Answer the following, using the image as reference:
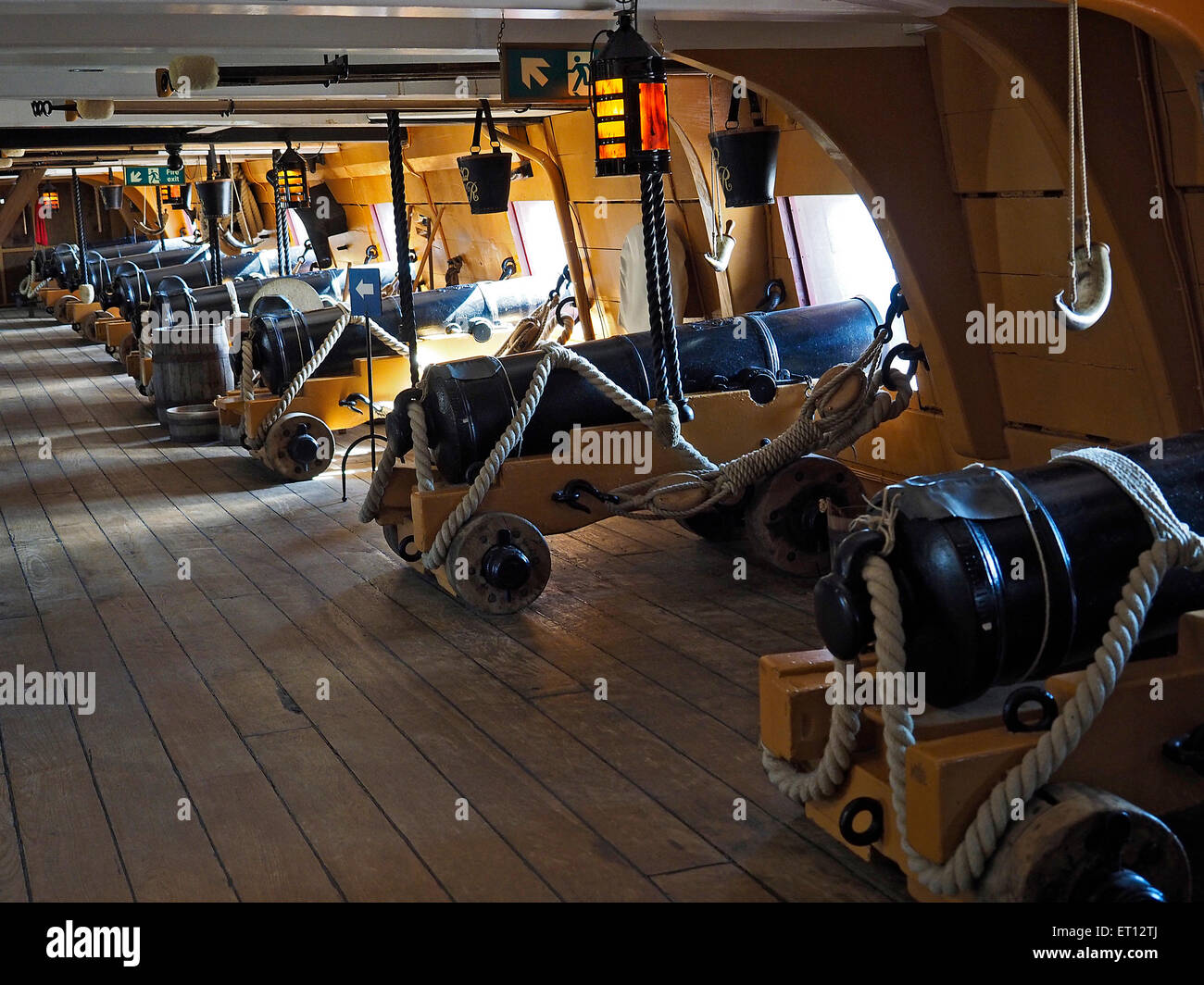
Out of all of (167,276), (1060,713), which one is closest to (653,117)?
(1060,713)

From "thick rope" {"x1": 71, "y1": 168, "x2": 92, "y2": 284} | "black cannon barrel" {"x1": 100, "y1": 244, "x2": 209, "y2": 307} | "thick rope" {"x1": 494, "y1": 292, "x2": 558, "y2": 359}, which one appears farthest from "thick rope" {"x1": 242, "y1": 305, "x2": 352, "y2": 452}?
"thick rope" {"x1": 71, "y1": 168, "x2": 92, "y2": 284}

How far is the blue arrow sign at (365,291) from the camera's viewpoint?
19.3 ft

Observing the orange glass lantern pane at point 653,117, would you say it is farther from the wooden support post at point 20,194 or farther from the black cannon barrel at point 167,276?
the wooden support post at point 20,194

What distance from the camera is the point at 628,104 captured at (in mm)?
3320

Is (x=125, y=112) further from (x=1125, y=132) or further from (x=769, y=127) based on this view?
(x=1125, y=132)

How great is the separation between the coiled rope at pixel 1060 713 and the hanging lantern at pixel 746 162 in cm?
253

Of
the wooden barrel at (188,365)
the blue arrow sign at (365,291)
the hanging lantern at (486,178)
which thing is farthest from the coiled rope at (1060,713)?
the wooden barrel at (188,365)

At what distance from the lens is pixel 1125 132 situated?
11.2 ft

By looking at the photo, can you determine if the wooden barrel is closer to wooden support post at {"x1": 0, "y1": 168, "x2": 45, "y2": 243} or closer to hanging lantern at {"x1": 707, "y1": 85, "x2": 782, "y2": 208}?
hanging lantern at {"x1": 707, "y1": 85, "x2": 782, "y2": 208}

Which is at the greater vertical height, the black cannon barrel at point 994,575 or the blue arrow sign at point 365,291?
the blue arrow sign at point 365,291

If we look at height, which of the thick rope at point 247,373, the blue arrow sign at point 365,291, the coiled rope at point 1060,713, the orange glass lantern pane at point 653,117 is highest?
the orange glass lantern pane at point 653,117

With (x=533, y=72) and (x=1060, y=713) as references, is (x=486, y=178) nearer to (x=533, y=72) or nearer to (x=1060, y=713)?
(x=533, y=72)
